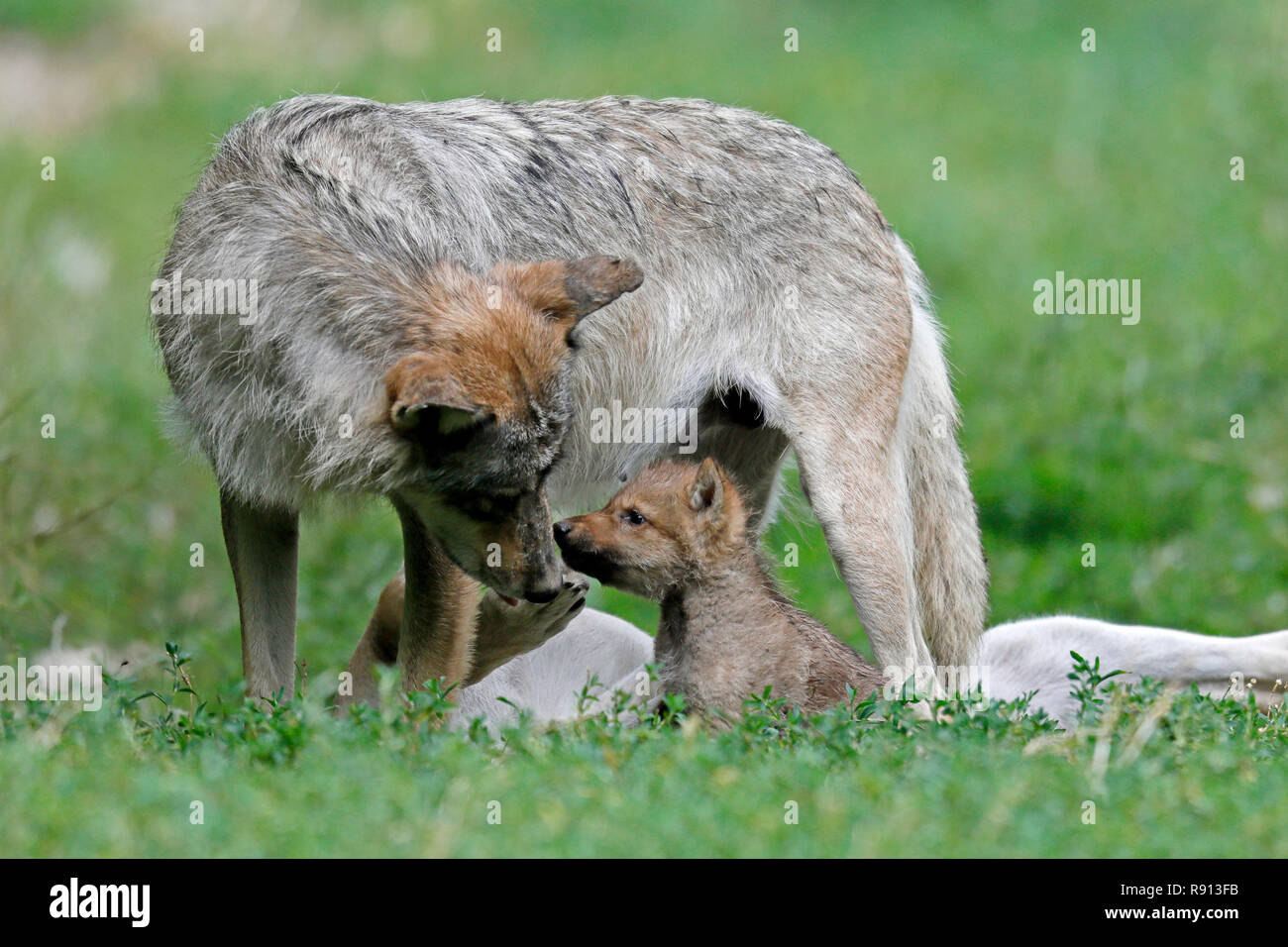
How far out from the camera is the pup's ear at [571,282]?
5.79 metres

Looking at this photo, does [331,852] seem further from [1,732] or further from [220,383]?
[220,383]

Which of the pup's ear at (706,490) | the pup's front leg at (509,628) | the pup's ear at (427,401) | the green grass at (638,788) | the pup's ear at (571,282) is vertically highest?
the pup's ear at (571,282)

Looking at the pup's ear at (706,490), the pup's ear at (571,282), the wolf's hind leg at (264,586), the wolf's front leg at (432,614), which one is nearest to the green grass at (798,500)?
the wolf's hind leg at (264,586)

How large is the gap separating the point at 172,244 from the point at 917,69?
17254 mm

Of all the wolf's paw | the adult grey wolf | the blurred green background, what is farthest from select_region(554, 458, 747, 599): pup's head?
the blurred green background

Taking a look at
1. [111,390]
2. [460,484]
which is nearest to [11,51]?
[111,390]

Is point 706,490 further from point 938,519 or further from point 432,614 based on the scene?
point 938,519

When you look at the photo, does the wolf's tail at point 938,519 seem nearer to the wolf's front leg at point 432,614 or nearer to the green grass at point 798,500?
the green grass at point 798,500

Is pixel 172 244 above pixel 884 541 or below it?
above

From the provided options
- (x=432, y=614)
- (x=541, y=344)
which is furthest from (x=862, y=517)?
(x=432, y=614)

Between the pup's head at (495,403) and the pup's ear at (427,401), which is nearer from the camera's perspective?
the pup's ear at (427,401)

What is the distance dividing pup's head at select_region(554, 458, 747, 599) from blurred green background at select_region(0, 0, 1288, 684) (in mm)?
940

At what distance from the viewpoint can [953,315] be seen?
52.9 feet

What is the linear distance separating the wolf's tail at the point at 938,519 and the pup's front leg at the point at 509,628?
164cm
